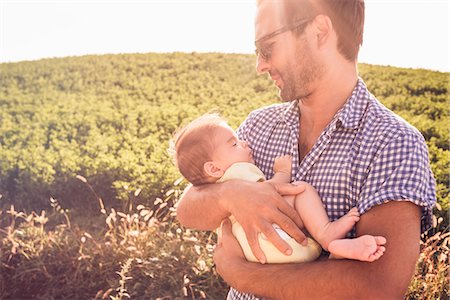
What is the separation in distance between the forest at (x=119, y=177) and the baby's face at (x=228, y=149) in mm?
1539

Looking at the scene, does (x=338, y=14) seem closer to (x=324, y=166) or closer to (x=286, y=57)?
(x=286, y=57)

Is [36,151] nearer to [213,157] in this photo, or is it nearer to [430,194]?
[213,157]

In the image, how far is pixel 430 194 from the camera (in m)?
2.37

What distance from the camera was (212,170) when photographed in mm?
3041

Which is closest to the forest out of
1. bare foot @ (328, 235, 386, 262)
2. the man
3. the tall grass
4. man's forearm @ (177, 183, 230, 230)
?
the tall grass

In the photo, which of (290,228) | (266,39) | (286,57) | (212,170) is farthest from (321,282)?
(266,39)

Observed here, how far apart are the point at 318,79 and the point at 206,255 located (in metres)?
2.70

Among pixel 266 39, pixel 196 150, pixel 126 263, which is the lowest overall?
pixel 126 263

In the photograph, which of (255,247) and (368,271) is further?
(255,247)

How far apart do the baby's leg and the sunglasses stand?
0.80 meters

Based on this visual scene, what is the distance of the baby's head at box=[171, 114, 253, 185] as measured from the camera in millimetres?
3027

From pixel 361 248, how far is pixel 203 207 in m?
0.91

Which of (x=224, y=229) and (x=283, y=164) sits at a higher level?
(x=283, y=164)

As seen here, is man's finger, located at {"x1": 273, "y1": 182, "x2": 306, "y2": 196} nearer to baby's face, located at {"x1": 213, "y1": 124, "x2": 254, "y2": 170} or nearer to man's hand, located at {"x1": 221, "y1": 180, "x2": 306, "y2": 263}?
man's hand, located at {"x1": 221, "y1": 180, "x2": 306, "y2": 263}
